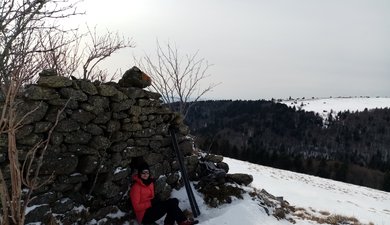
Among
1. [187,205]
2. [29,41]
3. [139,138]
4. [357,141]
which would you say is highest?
[29,41]

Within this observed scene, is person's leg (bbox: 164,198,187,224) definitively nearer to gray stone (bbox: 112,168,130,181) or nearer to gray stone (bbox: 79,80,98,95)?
gray stone (bbox: 112,168,130,181)

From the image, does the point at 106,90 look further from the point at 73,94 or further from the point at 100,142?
the point at 100,142

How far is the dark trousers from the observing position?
6316 mm

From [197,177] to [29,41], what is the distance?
606cm

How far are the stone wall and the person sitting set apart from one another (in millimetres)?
358

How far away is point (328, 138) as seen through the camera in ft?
422

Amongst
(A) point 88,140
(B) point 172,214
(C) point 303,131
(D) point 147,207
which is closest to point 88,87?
(A) point 88,140

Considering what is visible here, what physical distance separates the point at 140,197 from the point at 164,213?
502 mm

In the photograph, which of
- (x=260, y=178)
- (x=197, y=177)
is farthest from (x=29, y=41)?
(x=260, y=178)

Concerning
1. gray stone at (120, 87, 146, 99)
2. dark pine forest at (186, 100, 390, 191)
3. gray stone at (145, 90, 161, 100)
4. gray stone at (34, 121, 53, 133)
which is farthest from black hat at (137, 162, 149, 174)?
dark pine forest at (186, 100, 390, 191)

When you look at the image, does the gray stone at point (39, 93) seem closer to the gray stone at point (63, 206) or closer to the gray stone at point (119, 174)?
the gray stone at point (63, 206)

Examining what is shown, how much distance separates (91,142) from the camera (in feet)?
20.1

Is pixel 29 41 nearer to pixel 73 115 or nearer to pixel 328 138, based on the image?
pixel 73 115

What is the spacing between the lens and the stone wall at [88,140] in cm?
537
